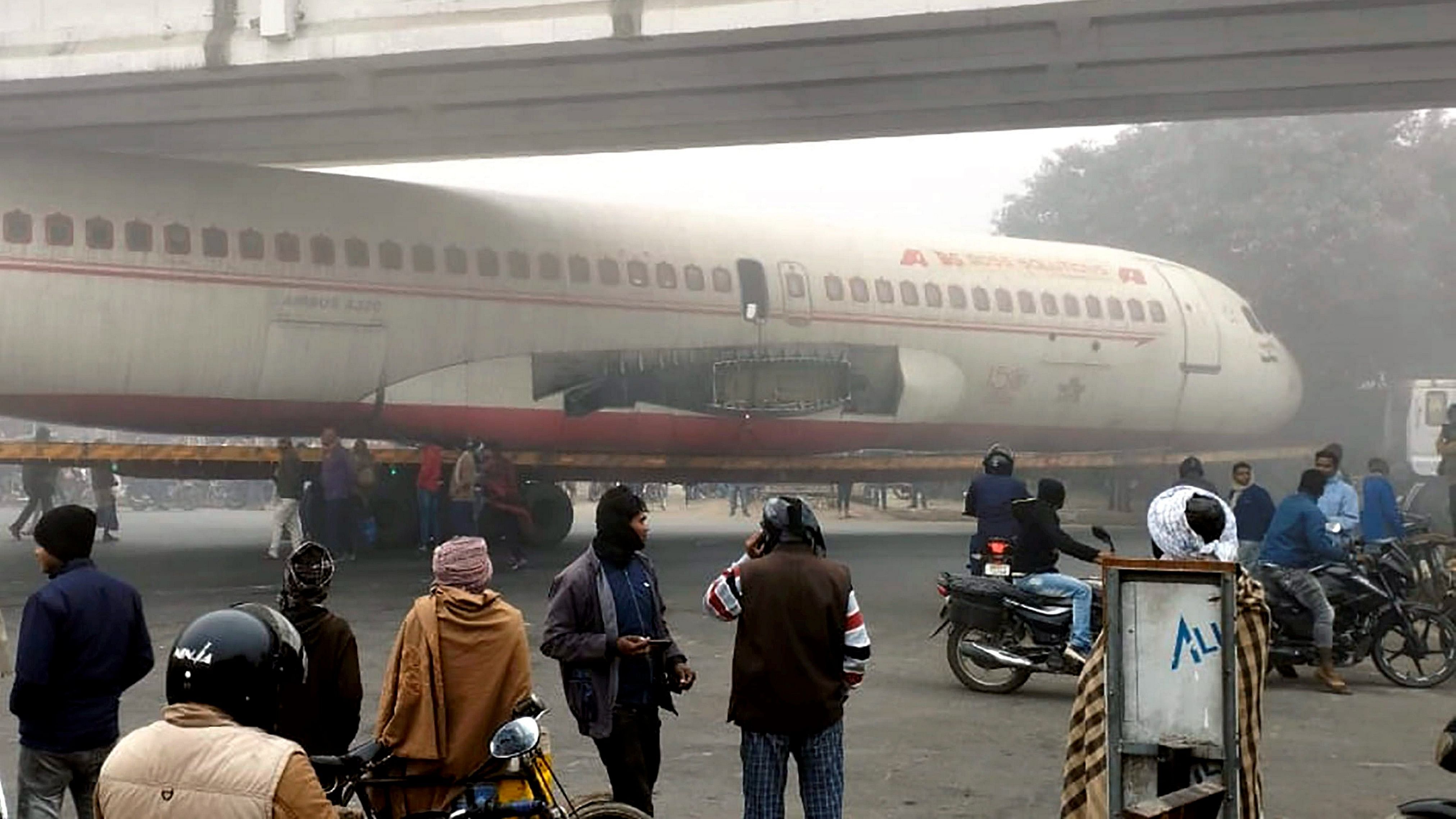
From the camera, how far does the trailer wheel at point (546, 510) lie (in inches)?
838

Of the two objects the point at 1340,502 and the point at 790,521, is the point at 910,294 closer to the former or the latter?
the point at 1340,502

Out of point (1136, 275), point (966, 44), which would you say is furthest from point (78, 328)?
point (1136, 275)

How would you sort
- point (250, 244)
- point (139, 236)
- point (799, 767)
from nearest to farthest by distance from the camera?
point (799, 767) < point (139, 236) < point (250, 244)

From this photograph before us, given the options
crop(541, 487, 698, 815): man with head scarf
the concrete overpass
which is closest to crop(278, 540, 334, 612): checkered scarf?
crop(541, 487, 698, 815): man with head scarf

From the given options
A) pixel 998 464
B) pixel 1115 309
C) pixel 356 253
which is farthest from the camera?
pixel 1115 309

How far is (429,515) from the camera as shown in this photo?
1994 cm

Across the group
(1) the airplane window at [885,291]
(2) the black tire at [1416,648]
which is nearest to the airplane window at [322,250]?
(1) the airplane window at [885,291]

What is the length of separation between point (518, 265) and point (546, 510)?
3.78m

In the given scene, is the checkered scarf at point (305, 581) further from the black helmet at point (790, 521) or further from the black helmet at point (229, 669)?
the black helmet at point (229, 669)

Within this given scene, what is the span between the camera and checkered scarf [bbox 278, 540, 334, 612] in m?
5.11

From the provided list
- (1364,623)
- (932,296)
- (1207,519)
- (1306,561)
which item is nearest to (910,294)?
(932,296)

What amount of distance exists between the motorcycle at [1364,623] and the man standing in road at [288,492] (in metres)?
11.4

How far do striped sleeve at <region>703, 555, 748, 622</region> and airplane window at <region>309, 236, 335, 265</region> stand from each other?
13009 millimetres

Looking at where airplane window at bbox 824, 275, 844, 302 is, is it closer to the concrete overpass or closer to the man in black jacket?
the concrete overpass
